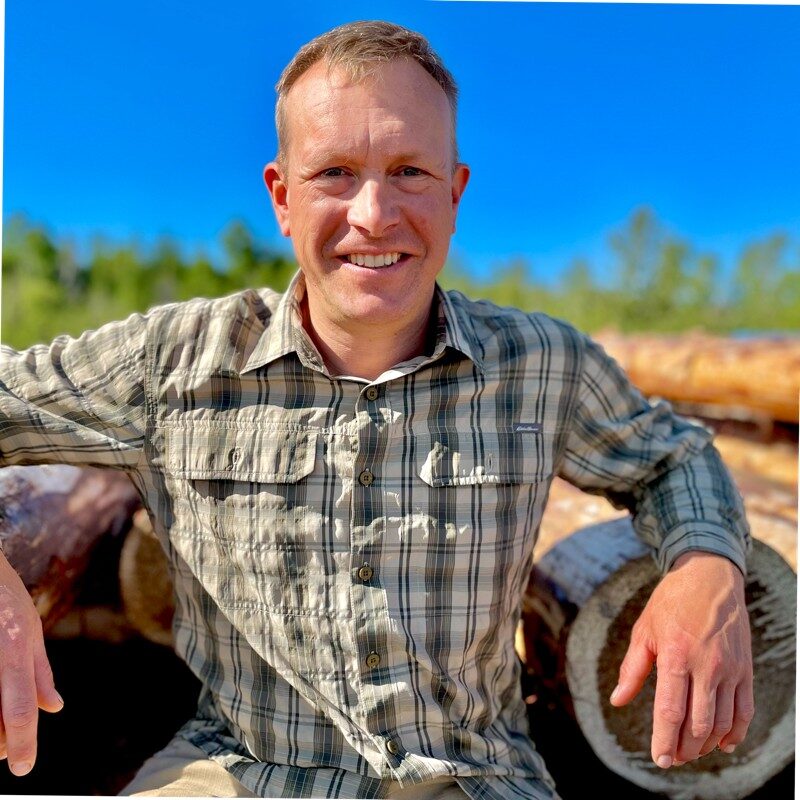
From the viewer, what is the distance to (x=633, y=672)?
1.67 metres

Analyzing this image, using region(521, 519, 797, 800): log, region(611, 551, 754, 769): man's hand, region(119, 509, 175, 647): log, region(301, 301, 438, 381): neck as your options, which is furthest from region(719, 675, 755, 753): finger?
region(119, 509, 175, 647): log

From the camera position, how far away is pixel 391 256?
1.76 m

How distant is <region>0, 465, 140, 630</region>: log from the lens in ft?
6.95

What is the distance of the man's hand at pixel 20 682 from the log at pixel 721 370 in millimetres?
2956

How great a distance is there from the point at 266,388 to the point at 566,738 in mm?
1327

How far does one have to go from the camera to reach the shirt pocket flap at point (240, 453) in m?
1.79

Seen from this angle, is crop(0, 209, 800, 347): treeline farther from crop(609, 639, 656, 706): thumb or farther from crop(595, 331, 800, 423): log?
crop(609, 639, 656, 706): thumb

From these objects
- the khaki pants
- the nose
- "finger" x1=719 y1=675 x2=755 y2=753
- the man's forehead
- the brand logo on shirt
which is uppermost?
the man's forehead

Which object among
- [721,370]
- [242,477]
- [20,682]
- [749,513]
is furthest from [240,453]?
[721,370]

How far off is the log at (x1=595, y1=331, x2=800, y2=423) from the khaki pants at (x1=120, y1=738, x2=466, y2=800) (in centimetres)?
237

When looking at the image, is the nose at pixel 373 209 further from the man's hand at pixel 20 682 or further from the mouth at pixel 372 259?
the man's hand at pixel 20 682

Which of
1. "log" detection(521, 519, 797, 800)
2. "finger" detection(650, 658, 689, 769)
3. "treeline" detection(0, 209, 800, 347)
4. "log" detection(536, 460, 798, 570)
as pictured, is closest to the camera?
"finger" detection(650, 658, 689, 769)

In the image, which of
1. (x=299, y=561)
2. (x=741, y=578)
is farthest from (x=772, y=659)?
(x=299, y=561)

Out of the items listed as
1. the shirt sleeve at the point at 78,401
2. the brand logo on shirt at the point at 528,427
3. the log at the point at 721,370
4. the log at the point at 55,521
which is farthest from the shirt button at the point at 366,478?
the log at the point at 721,370
